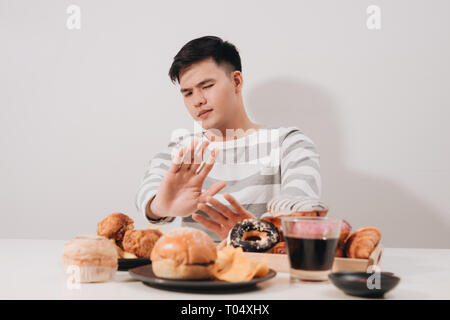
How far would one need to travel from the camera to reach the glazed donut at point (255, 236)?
0.93m

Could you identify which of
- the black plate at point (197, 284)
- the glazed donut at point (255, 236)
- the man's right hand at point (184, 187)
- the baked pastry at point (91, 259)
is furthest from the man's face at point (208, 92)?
the black plate at point (197, 284)

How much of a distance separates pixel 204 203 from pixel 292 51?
3.63 feet

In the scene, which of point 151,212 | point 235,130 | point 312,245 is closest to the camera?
point 312,245

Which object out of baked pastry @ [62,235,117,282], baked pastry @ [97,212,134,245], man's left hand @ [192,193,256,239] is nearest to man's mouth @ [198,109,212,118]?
man's left hand @ [192,193,256,239]

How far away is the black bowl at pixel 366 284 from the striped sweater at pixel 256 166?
0.90 meters

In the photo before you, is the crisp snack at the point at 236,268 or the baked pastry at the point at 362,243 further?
the baked pastry at the point at 362,243

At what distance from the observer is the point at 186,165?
133cm

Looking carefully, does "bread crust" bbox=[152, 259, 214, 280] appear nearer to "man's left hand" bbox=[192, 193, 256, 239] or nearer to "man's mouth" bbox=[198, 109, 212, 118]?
"man's left hand" bbox=[192, 193, 256, 239]

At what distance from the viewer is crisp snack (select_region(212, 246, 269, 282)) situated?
719 mm

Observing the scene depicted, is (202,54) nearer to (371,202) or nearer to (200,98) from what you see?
(200,98)

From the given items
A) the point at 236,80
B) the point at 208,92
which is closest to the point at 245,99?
the point at 236,80

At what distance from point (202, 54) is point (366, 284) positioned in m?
1.33

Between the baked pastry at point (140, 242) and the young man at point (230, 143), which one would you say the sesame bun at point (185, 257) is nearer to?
the baked pastry at point (140, 242)

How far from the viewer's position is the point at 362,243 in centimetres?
91
